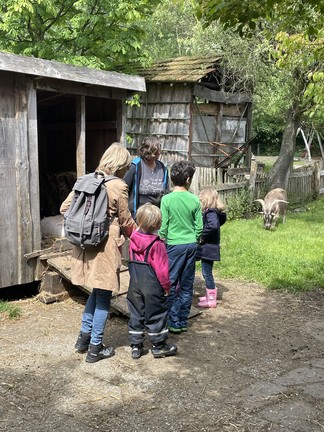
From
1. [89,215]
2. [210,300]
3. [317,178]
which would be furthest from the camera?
[317,178]

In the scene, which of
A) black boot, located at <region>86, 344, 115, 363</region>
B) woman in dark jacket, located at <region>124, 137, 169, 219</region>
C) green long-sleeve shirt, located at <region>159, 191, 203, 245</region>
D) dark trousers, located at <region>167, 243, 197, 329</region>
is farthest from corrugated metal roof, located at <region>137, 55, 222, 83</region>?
black boot, located at <region>86, 344, 115, 363</region>

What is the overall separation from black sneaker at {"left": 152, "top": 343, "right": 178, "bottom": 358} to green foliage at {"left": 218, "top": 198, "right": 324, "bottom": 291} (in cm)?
296

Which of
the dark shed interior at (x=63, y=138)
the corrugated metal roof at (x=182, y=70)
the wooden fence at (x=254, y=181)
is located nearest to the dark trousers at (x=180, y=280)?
the dark shed interior at (x=63, y=138)

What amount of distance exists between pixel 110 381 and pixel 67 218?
4.65 ft

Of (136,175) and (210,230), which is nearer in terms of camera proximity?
(136,175)

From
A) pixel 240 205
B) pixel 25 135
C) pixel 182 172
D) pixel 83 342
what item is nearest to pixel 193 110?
pixel 240 205

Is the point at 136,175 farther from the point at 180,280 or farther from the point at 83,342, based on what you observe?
the point at 83,342

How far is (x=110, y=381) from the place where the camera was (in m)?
3.76

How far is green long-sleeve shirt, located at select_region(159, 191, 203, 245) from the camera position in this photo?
4.77m

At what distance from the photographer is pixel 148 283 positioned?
13.8ft

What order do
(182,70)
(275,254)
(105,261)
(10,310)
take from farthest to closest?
(182,70) → (275,254) → (10,310) → (105,261)

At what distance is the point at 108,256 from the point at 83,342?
2.98ft

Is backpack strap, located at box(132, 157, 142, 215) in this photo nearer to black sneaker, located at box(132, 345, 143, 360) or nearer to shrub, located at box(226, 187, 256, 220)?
black sneaker, located at box(132, 345, 143, 360)

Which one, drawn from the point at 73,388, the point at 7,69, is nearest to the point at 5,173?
the point at 7,69
